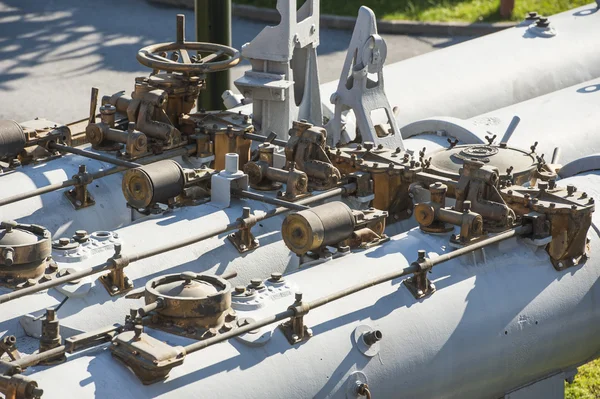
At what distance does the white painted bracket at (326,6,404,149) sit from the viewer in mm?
11055

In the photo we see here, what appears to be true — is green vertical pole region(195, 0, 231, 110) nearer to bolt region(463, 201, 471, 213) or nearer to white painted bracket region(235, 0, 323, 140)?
white painted bracket region(235, 0, 323, 140)

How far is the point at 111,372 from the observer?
23.1 feet

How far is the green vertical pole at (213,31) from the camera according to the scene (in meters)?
13.9

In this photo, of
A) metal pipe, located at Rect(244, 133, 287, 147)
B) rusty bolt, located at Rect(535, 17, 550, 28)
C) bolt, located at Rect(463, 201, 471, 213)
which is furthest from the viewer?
rusty bolt, located at Rect(535, 17, 550, 28)

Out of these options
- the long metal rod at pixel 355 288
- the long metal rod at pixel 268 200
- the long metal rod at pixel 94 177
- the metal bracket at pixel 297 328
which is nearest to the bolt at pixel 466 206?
the long metal rod at pixel 355 288

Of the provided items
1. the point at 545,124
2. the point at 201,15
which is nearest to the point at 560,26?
the point at 545,124

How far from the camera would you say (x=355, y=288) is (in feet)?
25.5

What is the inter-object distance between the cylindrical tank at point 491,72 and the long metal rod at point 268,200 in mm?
3284

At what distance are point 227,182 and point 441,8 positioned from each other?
12522 mm

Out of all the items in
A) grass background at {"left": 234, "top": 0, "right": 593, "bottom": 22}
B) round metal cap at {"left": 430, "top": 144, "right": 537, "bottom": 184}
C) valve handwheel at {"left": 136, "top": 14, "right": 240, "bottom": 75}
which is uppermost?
valve handwheel at {"left": 136, "top": 14, "right": 240, "bottom": 75}

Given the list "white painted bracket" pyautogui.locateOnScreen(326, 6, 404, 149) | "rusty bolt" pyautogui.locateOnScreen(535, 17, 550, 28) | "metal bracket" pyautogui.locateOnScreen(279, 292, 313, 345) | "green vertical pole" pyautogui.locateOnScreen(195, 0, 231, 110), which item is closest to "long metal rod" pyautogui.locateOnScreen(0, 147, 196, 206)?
"white painted bracket" pyautogui.locateOnScreen(326, 6, 404, 149)

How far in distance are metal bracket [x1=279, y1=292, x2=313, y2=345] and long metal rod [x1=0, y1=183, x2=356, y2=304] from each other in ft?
3.47

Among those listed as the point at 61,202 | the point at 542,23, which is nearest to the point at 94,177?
the point at 61,202

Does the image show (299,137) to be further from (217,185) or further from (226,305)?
(226,305)
